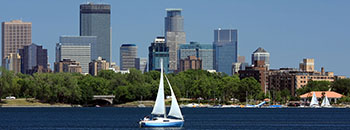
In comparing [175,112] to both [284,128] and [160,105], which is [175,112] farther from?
[284,128]

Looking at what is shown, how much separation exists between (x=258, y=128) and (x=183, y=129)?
472 inches

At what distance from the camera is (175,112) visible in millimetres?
105188

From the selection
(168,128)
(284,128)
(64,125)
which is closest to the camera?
(168,128)

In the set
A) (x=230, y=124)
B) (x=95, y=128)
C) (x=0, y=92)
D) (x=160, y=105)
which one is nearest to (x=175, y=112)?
(x=160, y=105)

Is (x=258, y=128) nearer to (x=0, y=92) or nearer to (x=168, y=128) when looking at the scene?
(x=168, y=128)

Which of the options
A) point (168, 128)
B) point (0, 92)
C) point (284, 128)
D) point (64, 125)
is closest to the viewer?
point (168, 128)

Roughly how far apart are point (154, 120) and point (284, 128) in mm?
17640

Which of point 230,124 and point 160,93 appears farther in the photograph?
point 230,124

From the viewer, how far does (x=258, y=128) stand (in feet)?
370

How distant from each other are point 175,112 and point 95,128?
37.7ft

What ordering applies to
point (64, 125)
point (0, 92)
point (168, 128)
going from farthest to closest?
point (0, 92) < point (64, 125) < point (168, 128)

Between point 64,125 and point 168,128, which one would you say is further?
point 64,125

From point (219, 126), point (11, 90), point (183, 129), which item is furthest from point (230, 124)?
point (11, 90)

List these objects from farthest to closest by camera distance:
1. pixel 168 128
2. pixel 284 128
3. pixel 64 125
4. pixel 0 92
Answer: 1. pixel 0 92
2. pixel 64 125
3. pixel 284 128
4. pixel 168 128
